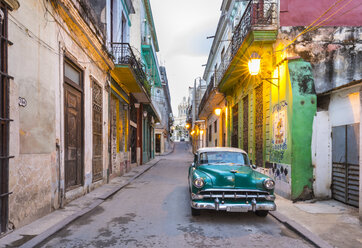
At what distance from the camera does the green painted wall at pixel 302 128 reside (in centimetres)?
736

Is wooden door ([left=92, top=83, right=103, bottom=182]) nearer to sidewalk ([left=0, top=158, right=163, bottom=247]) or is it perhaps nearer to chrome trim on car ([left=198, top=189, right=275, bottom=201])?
sidewalk ([left=0, top=158, right=163, bottom=247])

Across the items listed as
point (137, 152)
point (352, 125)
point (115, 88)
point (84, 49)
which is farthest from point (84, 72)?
point (137, 152)

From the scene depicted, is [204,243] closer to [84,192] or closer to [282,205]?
[282,205]

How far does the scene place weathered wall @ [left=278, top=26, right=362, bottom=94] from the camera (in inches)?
311

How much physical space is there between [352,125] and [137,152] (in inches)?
595

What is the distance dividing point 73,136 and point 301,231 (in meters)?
6.08

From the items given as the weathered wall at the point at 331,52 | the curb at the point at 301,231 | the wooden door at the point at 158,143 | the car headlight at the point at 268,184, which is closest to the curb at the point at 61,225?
the car headlight at the point at 268,184

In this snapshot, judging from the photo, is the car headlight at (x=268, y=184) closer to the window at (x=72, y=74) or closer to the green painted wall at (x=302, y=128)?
the green painted wall at (x=302, y=128)

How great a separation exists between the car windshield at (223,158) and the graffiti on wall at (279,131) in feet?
5.01

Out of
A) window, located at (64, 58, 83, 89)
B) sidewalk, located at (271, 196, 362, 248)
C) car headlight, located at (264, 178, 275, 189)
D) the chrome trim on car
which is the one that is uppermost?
window, located at (64, 58, 83, 89)

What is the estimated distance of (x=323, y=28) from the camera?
8094 millimetres

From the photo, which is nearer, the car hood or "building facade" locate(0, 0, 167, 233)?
"building facade" locate(0, 0, 167, 233)

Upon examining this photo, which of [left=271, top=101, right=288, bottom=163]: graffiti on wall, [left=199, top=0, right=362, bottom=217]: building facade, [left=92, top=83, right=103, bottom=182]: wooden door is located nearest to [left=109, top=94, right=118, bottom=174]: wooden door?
[left=92, top=83, right=103, bottom=182]: wooden door

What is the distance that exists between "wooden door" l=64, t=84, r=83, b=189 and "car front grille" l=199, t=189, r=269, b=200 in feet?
12.5
